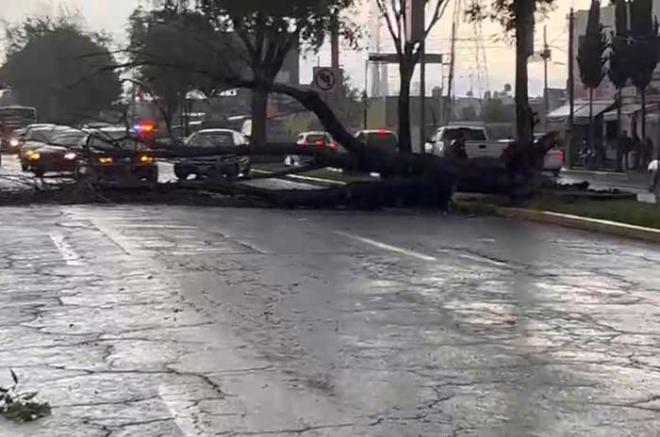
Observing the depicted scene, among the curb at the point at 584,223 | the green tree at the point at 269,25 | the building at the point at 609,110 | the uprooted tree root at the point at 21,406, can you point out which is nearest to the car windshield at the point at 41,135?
the green tree at the point at 269,25

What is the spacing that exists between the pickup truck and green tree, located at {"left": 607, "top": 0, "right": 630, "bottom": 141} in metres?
9.10

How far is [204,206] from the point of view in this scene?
25.2m

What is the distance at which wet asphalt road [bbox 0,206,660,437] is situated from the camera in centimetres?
755

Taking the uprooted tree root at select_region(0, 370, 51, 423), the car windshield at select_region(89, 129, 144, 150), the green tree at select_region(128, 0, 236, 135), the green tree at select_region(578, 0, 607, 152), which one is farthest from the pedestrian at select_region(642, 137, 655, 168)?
the uprooted tree root at select_region(0, 370, 51, 423)

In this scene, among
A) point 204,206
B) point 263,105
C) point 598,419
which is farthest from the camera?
point 263,105

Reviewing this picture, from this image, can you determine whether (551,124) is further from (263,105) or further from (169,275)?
(169,275)

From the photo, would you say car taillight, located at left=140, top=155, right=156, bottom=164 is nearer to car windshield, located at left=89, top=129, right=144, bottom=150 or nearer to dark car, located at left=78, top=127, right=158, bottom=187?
dark car, located at left=78, top=127, right=158, bottom=187

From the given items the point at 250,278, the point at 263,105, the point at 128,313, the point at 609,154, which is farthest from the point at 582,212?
the point at 609,154

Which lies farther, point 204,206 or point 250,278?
point 204,206

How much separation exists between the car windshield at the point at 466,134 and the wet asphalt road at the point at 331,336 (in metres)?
22.1

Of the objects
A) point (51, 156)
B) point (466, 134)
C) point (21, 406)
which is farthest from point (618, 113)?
point (21, 406)

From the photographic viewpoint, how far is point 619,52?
4844 centimetres

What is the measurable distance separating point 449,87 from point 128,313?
5720cm

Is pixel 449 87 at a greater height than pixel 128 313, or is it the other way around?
pixel 449 87
